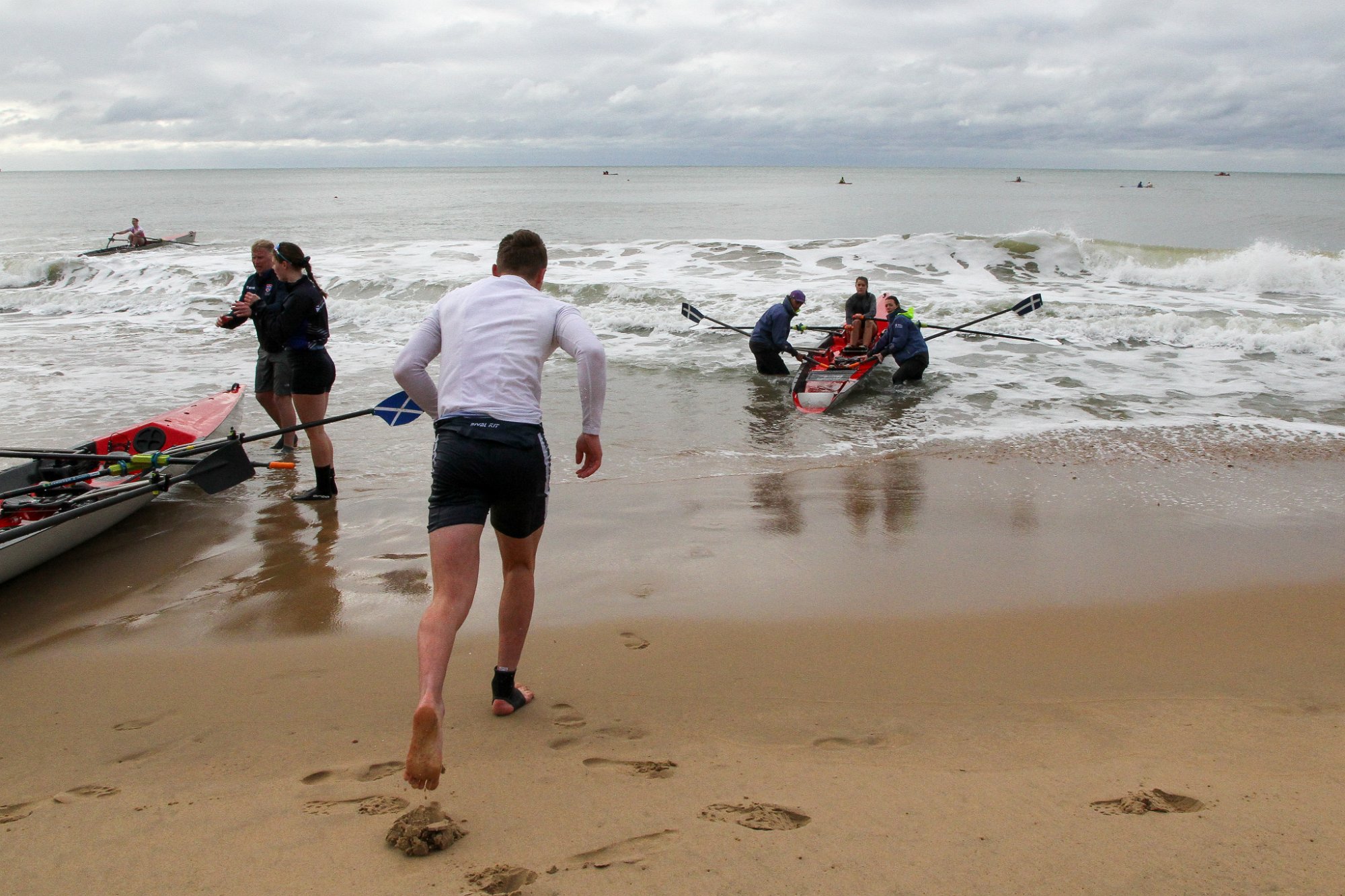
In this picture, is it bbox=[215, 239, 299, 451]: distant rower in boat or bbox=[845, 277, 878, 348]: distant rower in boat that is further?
bbox=[845, 277, 878, 348]: distant rower in boat

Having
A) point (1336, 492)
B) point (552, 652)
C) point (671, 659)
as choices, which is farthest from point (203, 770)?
point (1336, 492)

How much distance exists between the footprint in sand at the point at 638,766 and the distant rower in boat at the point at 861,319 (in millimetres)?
8721

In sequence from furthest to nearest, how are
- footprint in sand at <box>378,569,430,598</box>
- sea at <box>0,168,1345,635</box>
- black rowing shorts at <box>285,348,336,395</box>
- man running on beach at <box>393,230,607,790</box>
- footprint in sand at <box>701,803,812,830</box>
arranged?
black rowing shorts at <box>285,348,336,395</box>, sea at <box>0,168,1345,635</box>, footprint in sand at <box>378,569,430,598</box>, man running on beach at <box>393,230,607,790</box>, footprint in sand at <box>701,803,812,830</box>

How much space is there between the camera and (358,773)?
263cm

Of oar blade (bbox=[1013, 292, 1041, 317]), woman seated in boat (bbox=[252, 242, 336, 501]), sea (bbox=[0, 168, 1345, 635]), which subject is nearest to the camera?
sea (bbox=[0, 168, 1345, 635])

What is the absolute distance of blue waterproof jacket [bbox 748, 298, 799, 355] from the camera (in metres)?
10.6

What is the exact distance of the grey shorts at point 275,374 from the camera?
19.8 feet

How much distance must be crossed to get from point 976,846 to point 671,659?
1529 millimetres

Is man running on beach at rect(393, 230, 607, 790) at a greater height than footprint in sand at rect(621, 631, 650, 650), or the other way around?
man running on beach at rect(393, 230, 607, 790)

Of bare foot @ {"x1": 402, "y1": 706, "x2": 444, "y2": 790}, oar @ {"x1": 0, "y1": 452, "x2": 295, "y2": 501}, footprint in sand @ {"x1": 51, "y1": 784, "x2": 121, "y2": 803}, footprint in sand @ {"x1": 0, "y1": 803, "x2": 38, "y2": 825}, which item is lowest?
footprint in sand @ {"x1": 51, "y1": 784, "x2": 121, "y2": 803}

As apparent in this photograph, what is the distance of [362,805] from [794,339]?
12057mm

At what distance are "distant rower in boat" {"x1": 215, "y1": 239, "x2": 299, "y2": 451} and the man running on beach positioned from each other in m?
3.46

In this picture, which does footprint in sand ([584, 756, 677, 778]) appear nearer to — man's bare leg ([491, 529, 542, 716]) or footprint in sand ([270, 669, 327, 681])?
man's bare leg ([491, 529, 542, 716])

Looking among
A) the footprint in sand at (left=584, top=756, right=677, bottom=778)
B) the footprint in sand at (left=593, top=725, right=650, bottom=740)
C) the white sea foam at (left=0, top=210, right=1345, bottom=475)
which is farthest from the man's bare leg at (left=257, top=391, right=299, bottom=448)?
the footprint in sand at (left=584, top=756, right=677, bottom=778)
